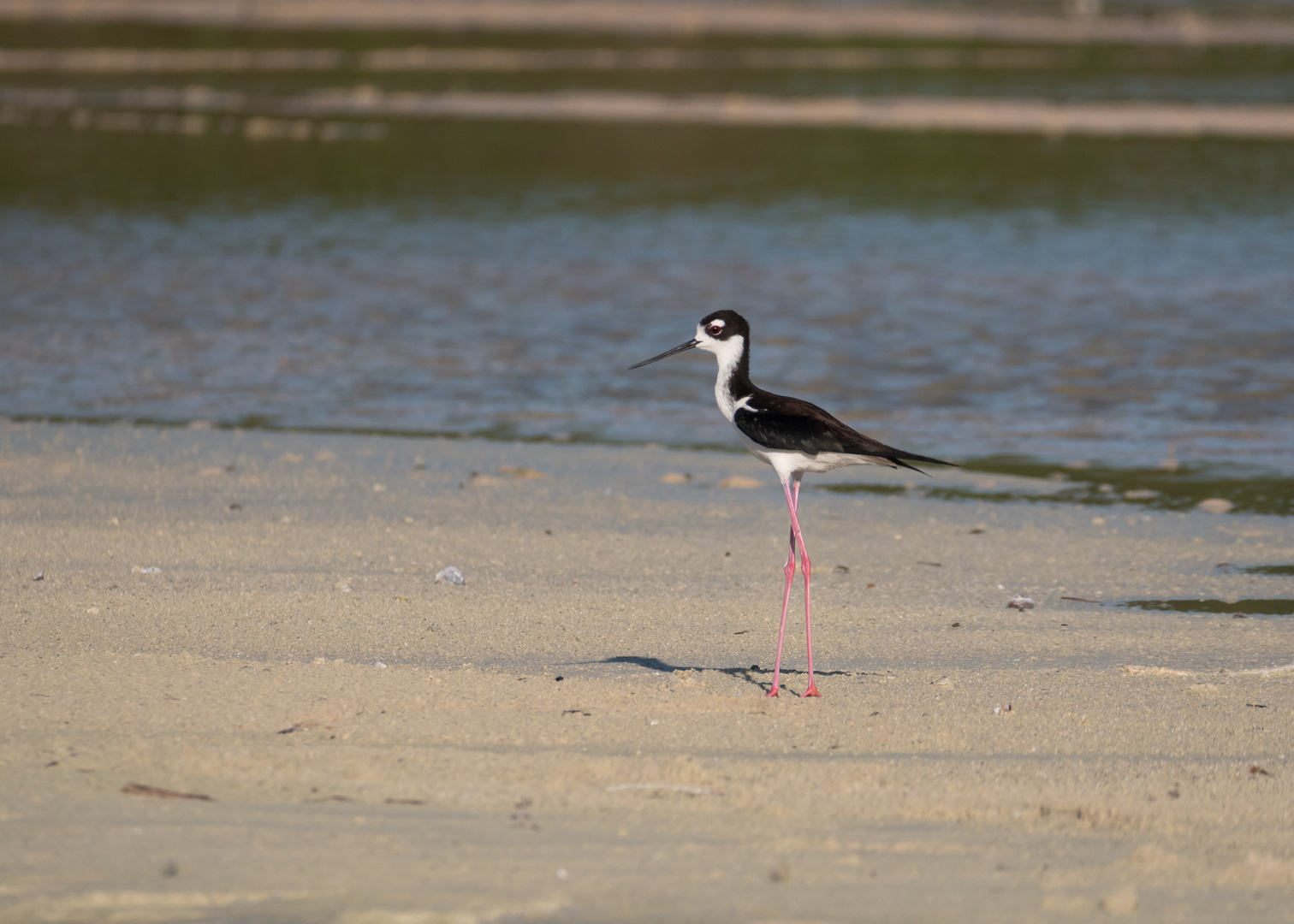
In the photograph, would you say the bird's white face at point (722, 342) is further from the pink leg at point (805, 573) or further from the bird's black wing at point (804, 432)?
the pink leg at point (805, 573)

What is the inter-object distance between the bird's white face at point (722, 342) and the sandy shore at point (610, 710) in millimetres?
1259

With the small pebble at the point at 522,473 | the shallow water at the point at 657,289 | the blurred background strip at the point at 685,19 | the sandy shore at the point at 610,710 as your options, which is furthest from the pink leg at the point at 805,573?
the blurred background strip at the point at 685,19

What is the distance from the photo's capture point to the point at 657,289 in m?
18.0

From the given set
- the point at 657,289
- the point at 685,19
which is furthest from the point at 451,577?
the point at 685,19

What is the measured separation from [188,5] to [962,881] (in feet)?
231

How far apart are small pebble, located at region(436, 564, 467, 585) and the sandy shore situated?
1.9 inches

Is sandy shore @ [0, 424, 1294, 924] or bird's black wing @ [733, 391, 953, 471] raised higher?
bird's black wing @ [733, 391, 953, 471]

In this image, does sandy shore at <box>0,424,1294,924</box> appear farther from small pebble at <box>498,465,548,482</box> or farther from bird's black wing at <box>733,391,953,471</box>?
bird's black wing at <box>733,391,953,471</box>

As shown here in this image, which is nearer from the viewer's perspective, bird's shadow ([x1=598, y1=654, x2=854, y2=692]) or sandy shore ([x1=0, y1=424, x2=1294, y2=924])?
sandy shore ([x1=0, y1=424, x2=1294, y2=924])

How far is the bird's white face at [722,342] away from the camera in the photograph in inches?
268

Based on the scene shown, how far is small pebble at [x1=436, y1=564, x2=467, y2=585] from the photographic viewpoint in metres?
7.91

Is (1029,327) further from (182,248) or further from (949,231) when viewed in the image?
(182,248)

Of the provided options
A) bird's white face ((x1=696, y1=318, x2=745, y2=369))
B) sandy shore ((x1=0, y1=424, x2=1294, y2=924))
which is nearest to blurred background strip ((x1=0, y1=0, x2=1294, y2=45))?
sandy shore ((x1=0, y1=424, x2=1294, y2=924))

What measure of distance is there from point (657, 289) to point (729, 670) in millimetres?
11515
